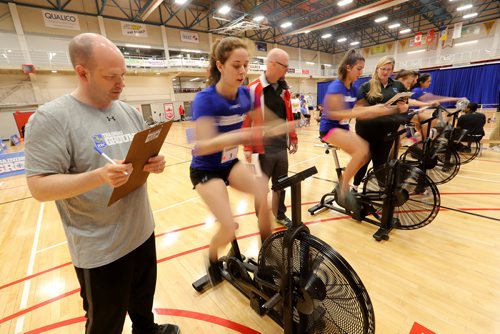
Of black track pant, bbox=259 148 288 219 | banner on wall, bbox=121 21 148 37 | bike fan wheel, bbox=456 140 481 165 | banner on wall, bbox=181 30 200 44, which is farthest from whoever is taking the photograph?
banner on wall, bbox=181 30 200 44

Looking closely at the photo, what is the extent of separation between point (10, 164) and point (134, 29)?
13.8 m

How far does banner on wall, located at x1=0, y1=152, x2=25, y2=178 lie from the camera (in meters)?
5.91

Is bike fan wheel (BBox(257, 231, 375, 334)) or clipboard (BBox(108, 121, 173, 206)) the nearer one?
clipboard (BBox(108, 121, 173, 206))

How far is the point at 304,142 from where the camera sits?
8.10 metres

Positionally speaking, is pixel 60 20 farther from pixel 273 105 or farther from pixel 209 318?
pixel 209 318

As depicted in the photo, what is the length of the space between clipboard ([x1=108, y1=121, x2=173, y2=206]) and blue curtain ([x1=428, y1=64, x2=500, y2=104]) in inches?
723

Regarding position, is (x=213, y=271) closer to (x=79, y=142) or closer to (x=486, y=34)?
(x=79, y=142)

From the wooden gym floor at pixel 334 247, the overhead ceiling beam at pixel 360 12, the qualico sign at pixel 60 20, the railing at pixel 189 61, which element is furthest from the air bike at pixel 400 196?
the qualico sign at pixel 60 20

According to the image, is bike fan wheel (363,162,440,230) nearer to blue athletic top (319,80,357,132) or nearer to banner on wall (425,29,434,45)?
blue athletic top (319,80,357,132)

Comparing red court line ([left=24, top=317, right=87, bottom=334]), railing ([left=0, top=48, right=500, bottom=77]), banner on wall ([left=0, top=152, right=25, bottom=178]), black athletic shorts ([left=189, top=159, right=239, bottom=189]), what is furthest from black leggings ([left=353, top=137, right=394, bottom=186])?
banner on wall ([left=0, top=152, right=25, bottom=178])

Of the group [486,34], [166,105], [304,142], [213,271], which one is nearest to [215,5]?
[166,105]

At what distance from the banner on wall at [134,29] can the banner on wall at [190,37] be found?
8.86 feet

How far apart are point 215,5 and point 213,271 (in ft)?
63.1

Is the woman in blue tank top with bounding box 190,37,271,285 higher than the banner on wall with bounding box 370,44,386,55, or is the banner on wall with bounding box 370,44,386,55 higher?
the banner on wall with bounding box 370,44,386,55
